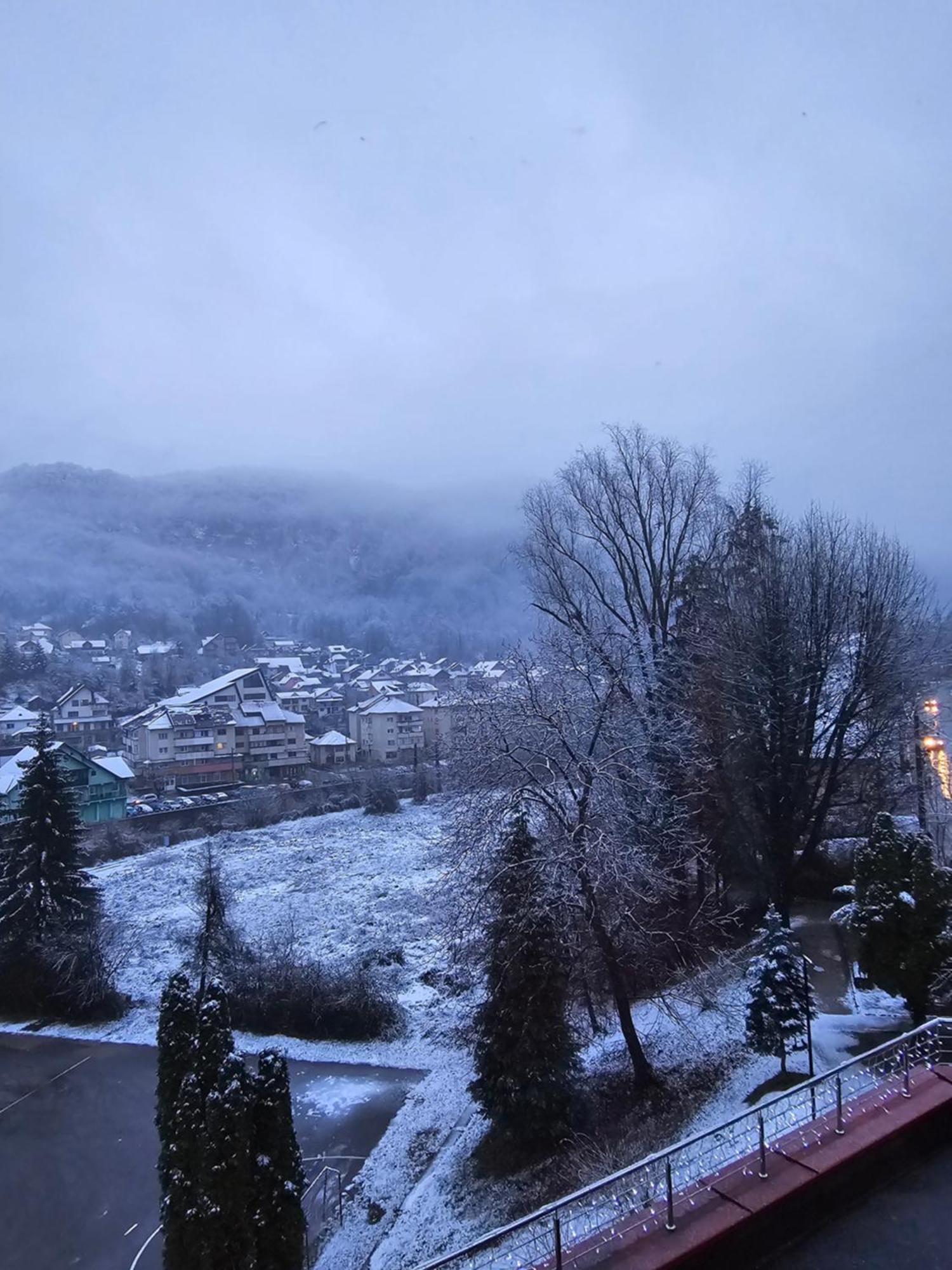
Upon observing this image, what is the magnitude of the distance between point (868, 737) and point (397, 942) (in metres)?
12.0

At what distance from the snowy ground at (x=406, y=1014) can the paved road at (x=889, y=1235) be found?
4.38 m

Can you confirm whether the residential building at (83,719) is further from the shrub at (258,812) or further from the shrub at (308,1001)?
the shrub at (308,1001)

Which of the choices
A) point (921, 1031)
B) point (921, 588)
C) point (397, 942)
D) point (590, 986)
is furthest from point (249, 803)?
point (921, 1031)

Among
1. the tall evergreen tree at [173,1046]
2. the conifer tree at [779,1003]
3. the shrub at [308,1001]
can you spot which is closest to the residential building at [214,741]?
the shrub at [308,1001]

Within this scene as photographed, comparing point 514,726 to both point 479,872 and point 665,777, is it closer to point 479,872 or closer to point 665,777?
point 479,872

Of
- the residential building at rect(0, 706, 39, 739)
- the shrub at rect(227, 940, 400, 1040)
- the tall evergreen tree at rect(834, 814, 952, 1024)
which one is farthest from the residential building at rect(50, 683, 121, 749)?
the tall evergreen tree at rect(834, 814, 952, 1024)

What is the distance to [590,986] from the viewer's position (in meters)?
12.6

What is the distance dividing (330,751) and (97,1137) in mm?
43057

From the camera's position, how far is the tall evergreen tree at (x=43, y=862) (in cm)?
1812

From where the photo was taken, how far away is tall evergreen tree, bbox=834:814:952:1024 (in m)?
9.23

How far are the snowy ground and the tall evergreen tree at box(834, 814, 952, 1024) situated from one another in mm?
985

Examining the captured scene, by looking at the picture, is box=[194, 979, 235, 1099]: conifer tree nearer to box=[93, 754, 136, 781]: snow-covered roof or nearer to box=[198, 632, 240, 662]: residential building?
box=[93, 754, 136, 781]: snow-covered roof

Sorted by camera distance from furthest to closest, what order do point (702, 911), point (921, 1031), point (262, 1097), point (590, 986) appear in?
point (702, 911), point (590, 986), point (262, 1097), point (921, 1031)

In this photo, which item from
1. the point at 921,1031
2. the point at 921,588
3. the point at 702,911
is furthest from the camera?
the point at 921,588
